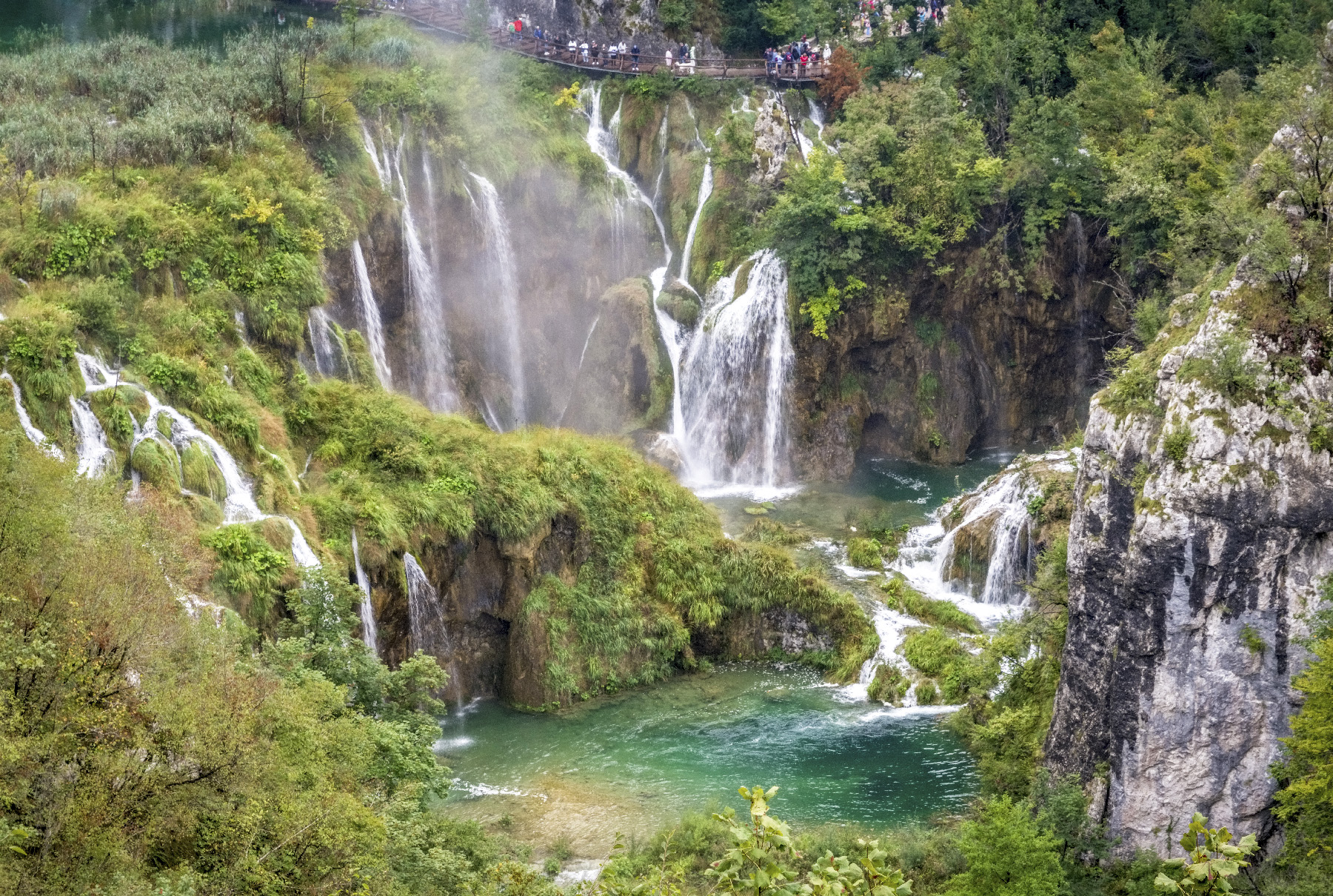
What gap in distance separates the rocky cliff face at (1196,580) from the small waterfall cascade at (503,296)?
1976 cm

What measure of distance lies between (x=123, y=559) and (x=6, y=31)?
3011 cm

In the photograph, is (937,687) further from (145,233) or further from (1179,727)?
(145,233)

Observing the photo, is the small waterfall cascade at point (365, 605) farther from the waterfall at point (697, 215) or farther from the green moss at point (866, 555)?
the waterfall at point (697, 215)

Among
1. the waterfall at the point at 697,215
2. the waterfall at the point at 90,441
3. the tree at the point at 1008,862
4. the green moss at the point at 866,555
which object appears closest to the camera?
the tree at the point at 1008,862

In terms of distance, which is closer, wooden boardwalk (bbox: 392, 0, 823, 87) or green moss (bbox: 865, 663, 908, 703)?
green moss (bbox: 865, 663, 908, 703)

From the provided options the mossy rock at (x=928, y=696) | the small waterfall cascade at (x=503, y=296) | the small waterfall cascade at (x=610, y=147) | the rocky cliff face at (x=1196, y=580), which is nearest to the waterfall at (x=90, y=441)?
the mossy rock at (x=928, y=696)

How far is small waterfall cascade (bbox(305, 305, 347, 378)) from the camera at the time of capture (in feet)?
85.9

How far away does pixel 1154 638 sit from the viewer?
55.5ft

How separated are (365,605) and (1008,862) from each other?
11288 mm

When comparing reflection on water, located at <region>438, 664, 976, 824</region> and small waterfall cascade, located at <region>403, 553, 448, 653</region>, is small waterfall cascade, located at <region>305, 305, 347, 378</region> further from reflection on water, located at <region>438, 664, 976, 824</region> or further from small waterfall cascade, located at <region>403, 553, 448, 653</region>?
reflection on water, located at <region>438, 664, 976, 824</region>

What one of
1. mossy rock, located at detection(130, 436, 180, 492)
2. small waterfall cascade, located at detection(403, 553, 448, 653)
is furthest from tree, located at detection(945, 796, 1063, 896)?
mossy rock, located at detection(130, 436, 180, 492)

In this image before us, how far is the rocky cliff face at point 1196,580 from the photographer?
15938 mm

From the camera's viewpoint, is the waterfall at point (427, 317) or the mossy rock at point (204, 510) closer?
the mossy rock at point (204, 510)

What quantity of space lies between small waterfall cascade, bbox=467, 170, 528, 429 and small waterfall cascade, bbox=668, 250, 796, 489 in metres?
4.74
